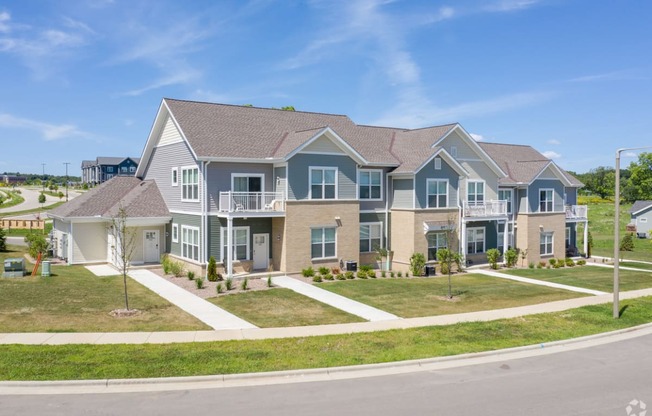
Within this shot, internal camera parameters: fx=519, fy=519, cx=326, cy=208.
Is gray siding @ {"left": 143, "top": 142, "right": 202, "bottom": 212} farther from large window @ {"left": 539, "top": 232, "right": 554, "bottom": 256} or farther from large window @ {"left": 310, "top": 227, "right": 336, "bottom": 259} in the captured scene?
large window @ {"left": 539, "top": 232, "right": 554, "bottom": 256}

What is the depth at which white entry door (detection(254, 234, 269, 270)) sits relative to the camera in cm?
2842

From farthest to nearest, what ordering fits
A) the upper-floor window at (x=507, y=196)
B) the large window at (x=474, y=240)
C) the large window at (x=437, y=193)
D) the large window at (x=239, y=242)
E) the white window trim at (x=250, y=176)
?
1. the upper-floor window at (x=507, y=196)
2. the large window at (x=474, y=240)
3. the large window at (x=437, y=193)
4. the white window trim at (x=250, y=176)
5. the large window at (x=239, y=242)

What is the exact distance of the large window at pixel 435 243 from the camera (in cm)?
3216

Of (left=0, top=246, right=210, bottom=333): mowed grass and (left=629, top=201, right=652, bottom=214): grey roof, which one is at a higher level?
(left=629, top=201, right=652, bottom=214): grey roof

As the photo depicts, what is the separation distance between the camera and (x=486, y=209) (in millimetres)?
34625

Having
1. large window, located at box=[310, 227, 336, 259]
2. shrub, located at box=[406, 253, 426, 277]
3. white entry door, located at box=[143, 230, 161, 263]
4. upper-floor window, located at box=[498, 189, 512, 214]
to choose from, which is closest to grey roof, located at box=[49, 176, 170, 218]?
white entry door, located at box=[143, 230, 161, 263]

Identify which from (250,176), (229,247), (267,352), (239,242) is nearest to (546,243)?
(250,176)

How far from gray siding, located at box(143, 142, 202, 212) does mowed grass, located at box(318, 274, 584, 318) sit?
32.3 ft

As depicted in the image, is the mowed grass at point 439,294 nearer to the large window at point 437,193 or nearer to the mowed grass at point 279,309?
the mowed grass at point 279,309

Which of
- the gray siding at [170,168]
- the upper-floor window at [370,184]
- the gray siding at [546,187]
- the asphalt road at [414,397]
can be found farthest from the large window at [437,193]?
the asphalt road at [414,397]

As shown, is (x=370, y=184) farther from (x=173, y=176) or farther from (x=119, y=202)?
(x=119, y=202)

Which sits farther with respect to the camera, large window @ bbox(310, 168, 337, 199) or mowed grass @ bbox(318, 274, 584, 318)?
large window @ bbox(310, 168, 337, 199)

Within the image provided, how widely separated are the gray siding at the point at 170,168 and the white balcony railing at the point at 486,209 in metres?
17.1

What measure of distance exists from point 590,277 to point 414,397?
23.5m
